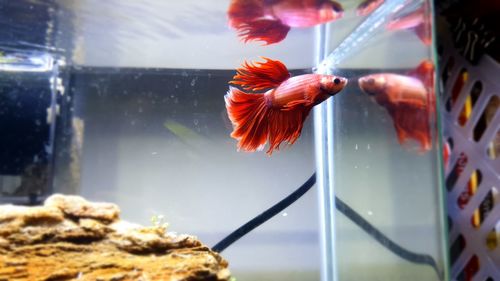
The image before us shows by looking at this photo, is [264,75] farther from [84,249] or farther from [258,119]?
[84,249]

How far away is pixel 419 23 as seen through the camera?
1145 millimetres

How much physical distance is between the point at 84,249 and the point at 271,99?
17.9 inches

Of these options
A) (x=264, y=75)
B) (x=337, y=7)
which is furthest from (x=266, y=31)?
(x=337, y=7)

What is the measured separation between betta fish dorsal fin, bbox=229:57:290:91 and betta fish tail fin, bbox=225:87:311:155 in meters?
0.02

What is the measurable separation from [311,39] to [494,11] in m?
1.16

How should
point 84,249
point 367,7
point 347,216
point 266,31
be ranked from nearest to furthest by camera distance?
point 84,249 → point 266,31 → point 347,216 → point 367,7

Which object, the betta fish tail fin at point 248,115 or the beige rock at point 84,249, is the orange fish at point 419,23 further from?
the beige rock at point 84,249

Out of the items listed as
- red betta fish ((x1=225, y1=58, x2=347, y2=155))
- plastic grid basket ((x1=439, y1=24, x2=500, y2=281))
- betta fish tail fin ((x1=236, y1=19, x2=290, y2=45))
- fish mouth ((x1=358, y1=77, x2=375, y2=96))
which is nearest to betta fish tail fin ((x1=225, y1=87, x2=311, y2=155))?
red betta fish ((x1=225, y1=58, x2=347, y2=155))

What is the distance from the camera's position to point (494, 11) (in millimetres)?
1716

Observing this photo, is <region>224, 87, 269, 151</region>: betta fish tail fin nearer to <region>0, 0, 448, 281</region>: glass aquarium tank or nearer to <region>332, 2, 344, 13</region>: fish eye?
<region>0, 0, 448, 281</region>: glass aquarium tank

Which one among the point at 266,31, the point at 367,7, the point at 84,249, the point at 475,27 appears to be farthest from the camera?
the point at 475,27

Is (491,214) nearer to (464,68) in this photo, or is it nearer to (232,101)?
(464,68)

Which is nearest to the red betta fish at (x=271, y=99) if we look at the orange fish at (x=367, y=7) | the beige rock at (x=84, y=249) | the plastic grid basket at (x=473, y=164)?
the beige rock at (x=84, y=249)

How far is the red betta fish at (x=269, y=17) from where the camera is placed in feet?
2.93
